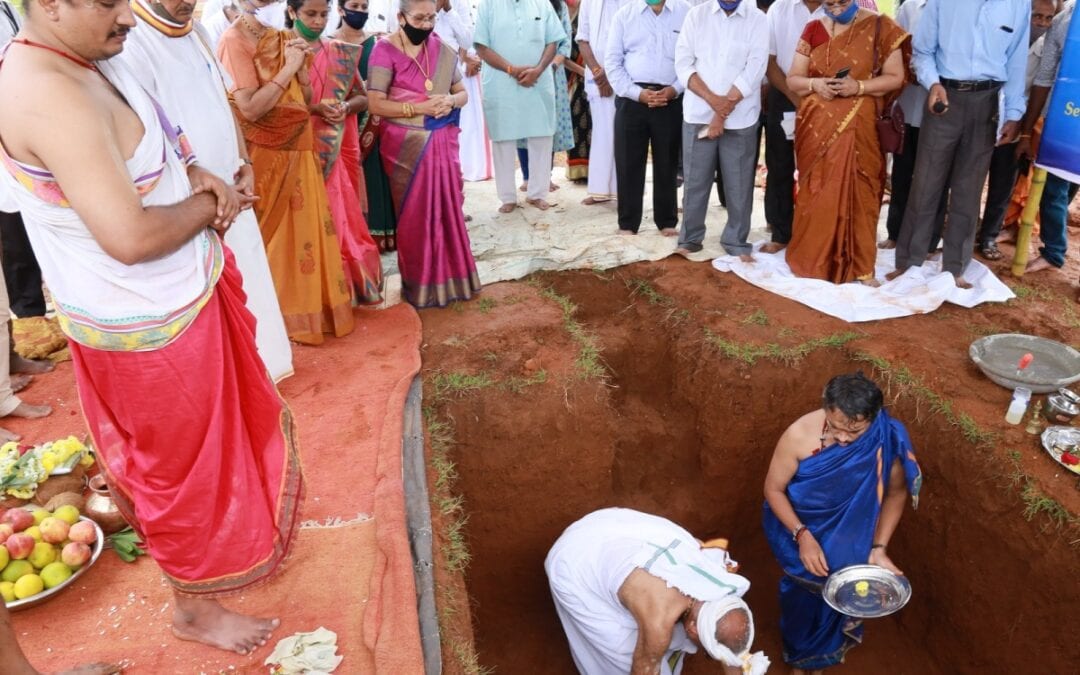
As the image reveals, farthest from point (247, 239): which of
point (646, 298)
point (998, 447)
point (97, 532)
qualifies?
point (998, 447)

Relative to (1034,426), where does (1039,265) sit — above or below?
above

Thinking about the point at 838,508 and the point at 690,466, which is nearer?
the point at 838,508

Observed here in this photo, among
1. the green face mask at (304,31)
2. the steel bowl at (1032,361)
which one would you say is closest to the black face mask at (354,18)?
the green face mask at (304,31)

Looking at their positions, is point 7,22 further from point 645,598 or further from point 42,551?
point 645,598

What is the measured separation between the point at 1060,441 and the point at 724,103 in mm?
2848

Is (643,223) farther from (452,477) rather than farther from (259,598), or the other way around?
(259,598)

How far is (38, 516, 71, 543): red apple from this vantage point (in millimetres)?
2703

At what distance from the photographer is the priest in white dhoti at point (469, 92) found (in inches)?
257

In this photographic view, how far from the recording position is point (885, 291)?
496 cm

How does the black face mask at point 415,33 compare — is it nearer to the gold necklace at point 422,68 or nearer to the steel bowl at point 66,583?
the gold necklace at point 422,68

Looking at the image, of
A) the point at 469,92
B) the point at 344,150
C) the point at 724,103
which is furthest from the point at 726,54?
the point at 469,92

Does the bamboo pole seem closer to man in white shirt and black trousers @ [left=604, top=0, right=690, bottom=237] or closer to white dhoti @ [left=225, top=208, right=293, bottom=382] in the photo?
man in white shirt and black trousers @ [left=604, top=0, right=690, bottom=237]

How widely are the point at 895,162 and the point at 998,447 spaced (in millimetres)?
2610

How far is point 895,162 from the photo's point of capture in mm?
5430
